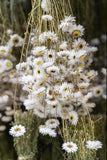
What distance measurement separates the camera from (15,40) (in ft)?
3.13

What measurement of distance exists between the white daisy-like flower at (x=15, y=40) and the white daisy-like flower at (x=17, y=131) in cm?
33

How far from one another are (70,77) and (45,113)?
0.50 feet

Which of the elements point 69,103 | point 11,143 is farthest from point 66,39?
point 11,143

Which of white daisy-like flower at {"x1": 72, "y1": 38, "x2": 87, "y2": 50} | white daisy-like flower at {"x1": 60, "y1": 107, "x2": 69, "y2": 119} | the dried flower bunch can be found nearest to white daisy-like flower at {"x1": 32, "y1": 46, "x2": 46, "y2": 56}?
the dried flower bunch

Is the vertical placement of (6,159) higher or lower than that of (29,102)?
lower

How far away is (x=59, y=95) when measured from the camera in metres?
0.78

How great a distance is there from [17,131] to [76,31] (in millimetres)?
375

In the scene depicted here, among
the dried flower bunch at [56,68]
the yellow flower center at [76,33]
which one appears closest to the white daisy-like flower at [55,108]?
the dried flower bunch at [56,68]

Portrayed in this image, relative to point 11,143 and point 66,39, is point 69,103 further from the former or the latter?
point 11,143

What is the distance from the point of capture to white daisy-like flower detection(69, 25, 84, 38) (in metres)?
0.77

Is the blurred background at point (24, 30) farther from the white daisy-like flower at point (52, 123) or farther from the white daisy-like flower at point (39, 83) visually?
the white daisy-like flower at point (39, 83)

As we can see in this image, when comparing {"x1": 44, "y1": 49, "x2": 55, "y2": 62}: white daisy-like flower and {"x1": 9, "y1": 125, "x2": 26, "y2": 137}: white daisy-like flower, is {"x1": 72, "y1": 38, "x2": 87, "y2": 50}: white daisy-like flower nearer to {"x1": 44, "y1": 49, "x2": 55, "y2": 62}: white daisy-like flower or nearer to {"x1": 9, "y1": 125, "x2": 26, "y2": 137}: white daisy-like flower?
{"x1": 44, "y1": 49, "x2": 55, "y2": 62}: white daisy-like flower

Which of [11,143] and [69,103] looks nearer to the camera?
[69,103]

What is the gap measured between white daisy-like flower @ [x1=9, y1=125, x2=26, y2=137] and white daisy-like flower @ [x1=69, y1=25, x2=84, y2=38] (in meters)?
0.35
